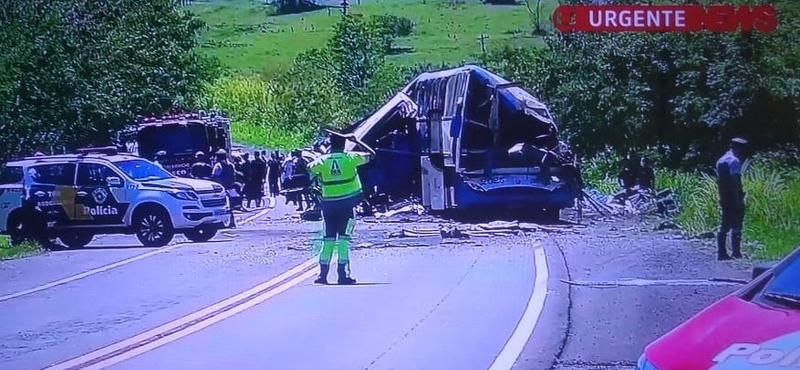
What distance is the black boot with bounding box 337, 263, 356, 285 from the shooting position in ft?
15.6

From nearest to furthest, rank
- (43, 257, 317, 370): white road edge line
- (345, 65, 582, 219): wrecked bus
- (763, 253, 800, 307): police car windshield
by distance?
(763, 253, 800, 307): police car windshield → (43, 257, 317, 370): white road edge line → (345, 65, 582, 219): wrecked bus

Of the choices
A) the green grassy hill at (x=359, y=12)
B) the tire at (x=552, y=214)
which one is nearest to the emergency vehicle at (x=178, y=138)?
the green grassy hill at (x=359, y=12)

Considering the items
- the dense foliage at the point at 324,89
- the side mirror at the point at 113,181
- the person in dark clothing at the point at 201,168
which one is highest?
the dense foliage at the point at 324,89

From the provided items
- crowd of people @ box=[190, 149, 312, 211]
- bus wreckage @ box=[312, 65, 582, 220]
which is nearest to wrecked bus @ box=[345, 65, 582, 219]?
bus wreckage @ box=[312, 65, 582, 220]

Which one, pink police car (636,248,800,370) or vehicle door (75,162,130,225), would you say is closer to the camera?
pink police car (636,248,800,370)

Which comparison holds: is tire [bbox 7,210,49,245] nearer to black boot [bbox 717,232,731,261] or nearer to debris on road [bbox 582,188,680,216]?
debris on road [bbox 582,188,680,216]

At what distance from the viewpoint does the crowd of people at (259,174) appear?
4.88 m

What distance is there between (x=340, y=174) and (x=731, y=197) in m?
1.49

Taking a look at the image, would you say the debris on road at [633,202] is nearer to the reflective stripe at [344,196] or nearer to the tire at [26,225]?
the reflective stripe at [344,196]

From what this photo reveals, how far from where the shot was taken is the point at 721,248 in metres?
4.86

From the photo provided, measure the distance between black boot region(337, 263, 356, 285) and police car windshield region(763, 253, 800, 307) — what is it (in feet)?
5.27

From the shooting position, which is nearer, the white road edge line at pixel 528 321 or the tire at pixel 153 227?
the white road edge line at pixel 528 321

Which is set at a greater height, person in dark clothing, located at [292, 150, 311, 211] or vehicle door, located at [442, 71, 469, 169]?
vehicle door, located at [442, 71, 469, 169]

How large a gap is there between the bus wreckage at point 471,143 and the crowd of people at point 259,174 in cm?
24
